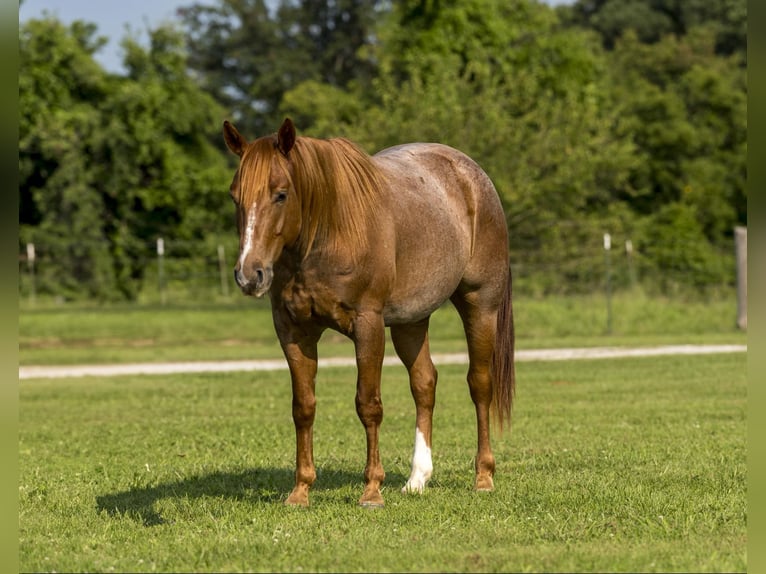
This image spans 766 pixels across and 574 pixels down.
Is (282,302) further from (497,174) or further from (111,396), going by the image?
(497,174)

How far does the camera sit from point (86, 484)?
8.91 m

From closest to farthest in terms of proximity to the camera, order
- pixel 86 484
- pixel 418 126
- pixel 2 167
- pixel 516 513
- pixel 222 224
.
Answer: pixel 2 167 < pixel 516 513 < pixel 86 484 < pixel 418 126 < pixel 222 224

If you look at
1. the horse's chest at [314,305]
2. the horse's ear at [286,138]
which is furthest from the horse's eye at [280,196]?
the horse's chest at [314,305]

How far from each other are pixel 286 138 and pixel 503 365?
2.86 metres

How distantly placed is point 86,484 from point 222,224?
35804 millimetres

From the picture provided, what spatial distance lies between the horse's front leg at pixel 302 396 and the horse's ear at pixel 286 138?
1.20 m

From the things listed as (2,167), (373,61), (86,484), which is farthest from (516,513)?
(373,61)

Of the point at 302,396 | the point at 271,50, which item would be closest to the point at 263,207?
the point at 302,396

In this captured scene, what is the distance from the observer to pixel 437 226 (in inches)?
Answer: 327

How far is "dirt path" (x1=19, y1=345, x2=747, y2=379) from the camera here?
65.5 feet

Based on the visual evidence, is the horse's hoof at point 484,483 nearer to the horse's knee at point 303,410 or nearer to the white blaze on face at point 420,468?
the white blaze on face at point 420,468

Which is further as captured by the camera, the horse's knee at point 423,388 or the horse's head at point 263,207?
the horse's knee at point 423,388

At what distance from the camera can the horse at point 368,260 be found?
7117 mm

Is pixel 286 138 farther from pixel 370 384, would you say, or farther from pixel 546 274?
pixel 546 274
